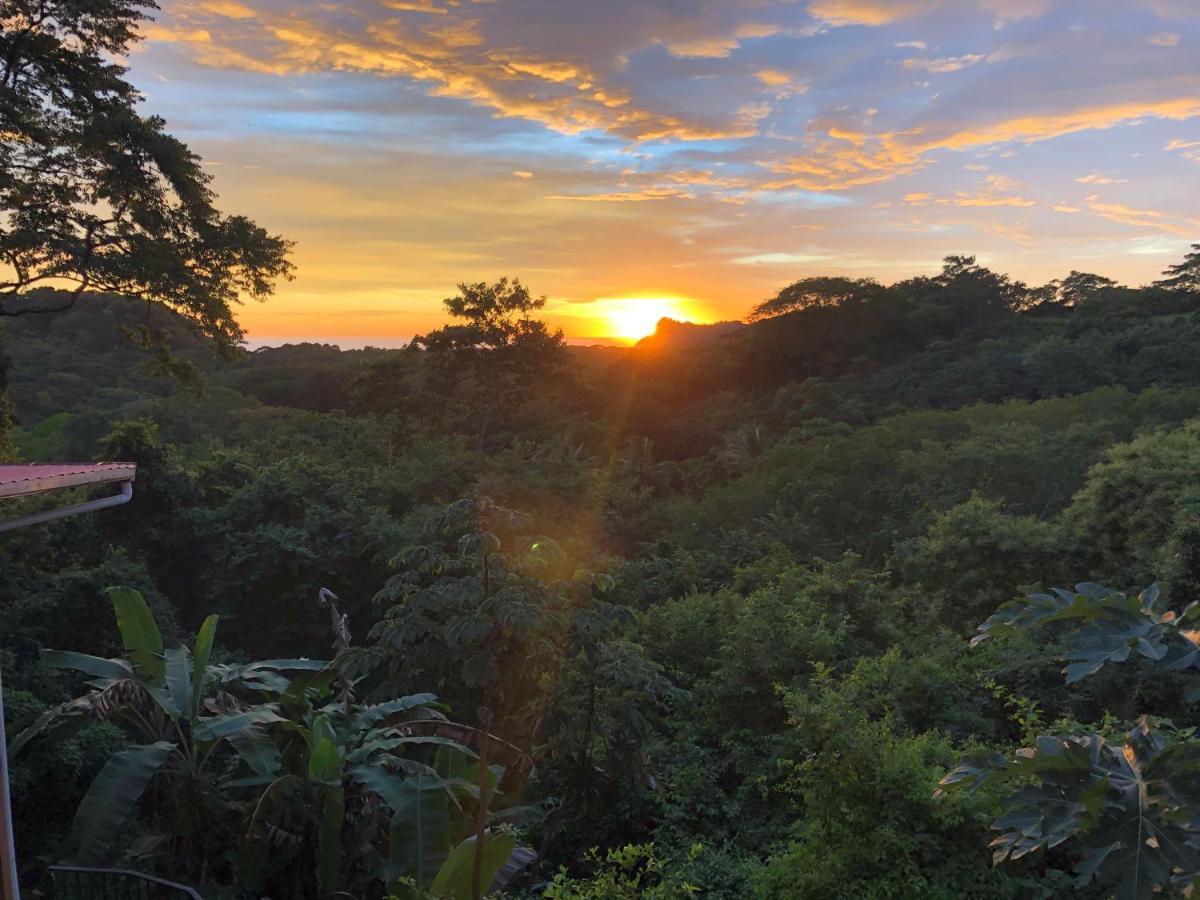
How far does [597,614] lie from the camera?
6.09m

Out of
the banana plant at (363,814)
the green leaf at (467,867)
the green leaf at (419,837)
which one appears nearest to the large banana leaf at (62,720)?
the banana plant at (363,814)

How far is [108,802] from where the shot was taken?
4695mm

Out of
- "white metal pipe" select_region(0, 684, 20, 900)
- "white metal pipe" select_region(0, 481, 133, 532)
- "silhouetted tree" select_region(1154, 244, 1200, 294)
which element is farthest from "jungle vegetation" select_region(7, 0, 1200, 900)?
"silhouetted tree" select_region(1154, 244, 1200, 294)

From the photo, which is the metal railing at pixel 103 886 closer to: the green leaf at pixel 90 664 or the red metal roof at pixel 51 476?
the green leaf at pixel 90 664

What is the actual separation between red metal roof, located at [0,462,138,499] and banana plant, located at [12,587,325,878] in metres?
1.89

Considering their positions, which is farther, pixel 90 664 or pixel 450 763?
pixel 450 763

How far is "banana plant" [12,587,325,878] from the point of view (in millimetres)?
4762

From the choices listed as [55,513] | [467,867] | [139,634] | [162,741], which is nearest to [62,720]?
[162,741]

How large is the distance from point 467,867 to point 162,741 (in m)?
2.58

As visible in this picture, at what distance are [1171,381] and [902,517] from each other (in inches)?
507

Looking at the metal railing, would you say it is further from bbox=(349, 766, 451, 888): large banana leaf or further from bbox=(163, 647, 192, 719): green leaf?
bbox=(349, 766, 451, 888): large banana leaf

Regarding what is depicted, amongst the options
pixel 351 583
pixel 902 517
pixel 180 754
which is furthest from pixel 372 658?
pixel 902 517

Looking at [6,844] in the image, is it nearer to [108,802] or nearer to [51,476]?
[108,802]

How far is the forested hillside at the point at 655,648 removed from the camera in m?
4.46
